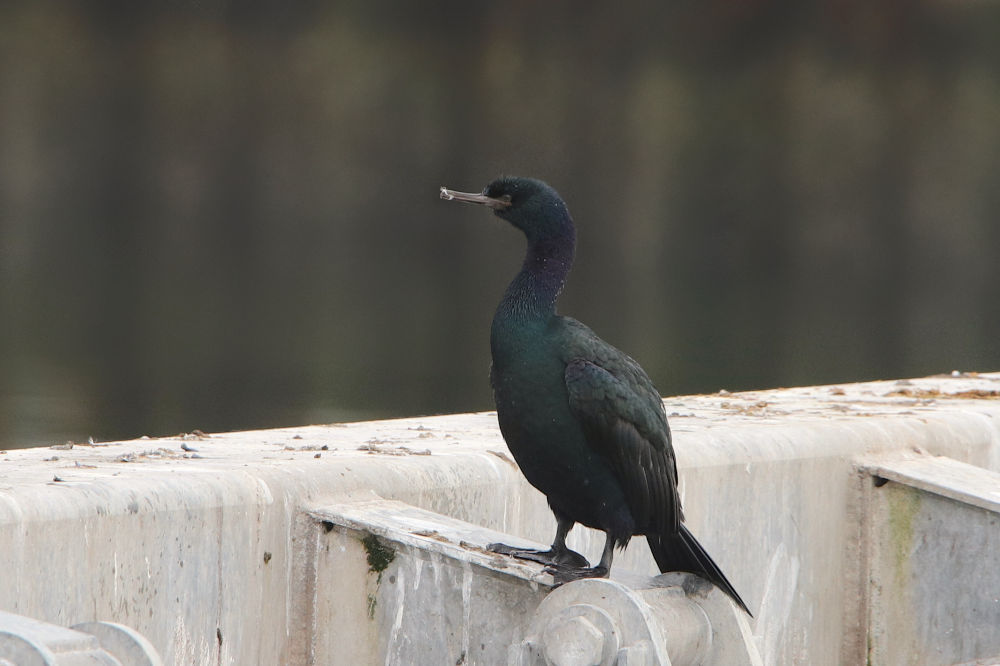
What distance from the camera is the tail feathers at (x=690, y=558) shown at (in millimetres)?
3836

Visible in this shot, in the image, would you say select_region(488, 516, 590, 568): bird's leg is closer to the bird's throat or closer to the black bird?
the black bird

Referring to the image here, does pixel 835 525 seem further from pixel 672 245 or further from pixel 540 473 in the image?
pixel 672 245

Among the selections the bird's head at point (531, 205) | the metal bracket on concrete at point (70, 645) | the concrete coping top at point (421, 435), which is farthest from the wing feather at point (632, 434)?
the metal bracket on concrete at point (70, 645)

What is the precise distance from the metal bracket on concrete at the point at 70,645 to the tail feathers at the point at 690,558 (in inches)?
59.8

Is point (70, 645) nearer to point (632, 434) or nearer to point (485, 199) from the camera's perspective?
point (632, 434)

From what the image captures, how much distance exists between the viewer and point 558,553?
385cm

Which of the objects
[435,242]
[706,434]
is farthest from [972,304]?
[706,434]

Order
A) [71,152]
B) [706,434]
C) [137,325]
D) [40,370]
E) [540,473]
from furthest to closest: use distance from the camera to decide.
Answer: [71,152]
[137,325]
[40,370]
[706,434]
[540,473]

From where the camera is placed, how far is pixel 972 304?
83.1 ft

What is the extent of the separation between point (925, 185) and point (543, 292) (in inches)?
959

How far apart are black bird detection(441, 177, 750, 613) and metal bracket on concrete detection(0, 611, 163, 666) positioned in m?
1.21

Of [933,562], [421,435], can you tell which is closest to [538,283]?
[421,435]

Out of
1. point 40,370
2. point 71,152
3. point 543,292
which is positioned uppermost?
point 71,152

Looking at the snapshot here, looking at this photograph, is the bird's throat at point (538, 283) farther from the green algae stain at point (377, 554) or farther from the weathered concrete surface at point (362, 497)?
the weathered concrete surface at point (362, 497)
